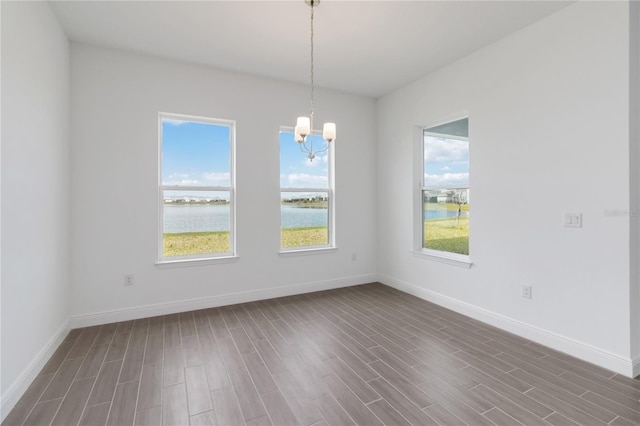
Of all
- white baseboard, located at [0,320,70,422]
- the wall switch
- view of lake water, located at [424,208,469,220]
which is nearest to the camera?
white baseboard, located at [0,320,70,422]

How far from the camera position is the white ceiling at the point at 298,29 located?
2.63m

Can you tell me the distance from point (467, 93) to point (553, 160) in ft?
4.11

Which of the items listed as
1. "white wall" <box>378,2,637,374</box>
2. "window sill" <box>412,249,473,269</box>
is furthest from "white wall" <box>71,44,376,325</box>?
"white wall" <box>378,2,637,374</box>

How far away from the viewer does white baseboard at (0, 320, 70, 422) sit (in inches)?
74.1

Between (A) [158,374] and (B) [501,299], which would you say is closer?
(A) [158,374]

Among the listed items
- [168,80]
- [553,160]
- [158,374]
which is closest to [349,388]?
[158,374]

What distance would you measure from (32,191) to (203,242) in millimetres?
1819

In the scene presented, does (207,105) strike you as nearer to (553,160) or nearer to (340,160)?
(340,160)

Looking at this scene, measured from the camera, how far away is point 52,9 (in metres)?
2.65

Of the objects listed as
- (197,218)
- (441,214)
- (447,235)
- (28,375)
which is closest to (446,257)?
(447,235)

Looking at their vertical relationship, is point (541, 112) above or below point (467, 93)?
below

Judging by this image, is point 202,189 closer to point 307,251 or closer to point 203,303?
point 203,303

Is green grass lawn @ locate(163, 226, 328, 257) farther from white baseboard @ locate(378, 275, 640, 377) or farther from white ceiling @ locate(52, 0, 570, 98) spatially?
white ceiling @ locate(52, 0, 570, 98)

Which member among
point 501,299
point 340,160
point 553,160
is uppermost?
point 340,160
